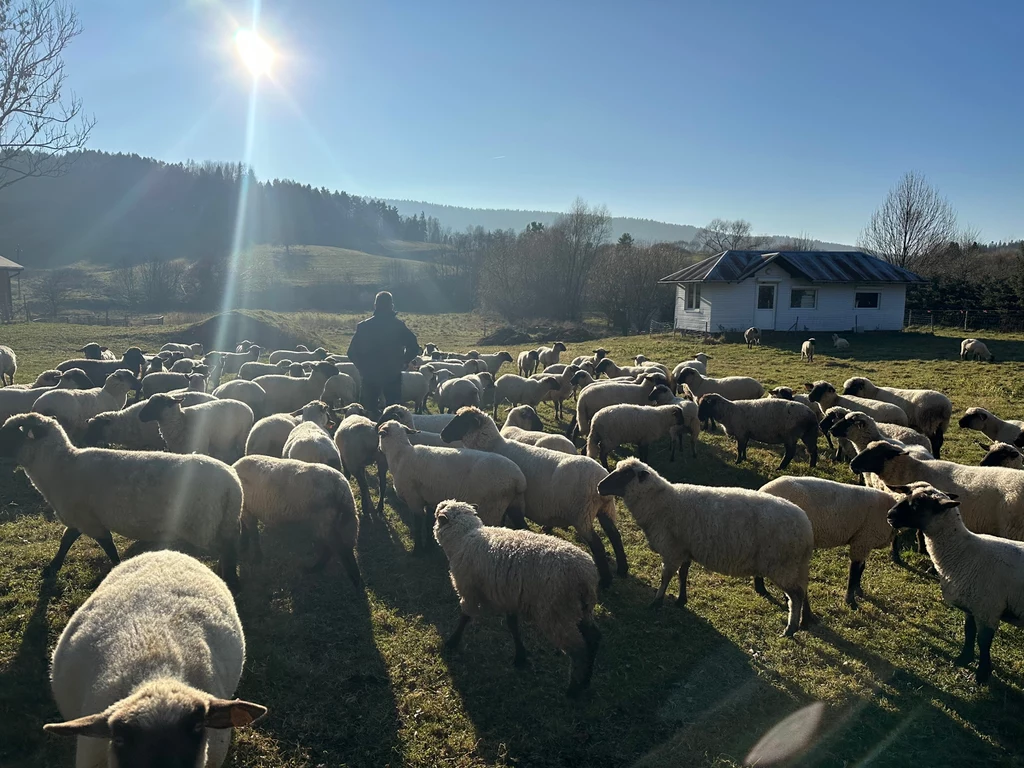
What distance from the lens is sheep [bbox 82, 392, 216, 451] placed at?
9945mm

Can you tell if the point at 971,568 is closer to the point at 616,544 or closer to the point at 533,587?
the point at 616,544

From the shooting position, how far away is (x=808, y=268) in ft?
117

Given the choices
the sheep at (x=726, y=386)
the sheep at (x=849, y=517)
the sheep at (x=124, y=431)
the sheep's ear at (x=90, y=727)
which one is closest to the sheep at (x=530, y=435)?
the sheep at (x=849, y=517)

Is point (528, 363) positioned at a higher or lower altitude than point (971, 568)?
higher

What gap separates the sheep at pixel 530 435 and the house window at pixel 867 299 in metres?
32.8

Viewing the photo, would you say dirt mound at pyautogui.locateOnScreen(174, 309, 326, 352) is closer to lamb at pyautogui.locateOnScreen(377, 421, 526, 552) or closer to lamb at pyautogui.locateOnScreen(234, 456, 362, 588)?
lamb at pyautogui.locateOnScreen(377, 421, 526, 552)

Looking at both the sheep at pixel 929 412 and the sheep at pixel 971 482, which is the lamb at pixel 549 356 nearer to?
the sheep at pixel 929 412

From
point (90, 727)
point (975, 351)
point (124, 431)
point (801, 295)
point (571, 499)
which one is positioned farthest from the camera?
point (801, 295)

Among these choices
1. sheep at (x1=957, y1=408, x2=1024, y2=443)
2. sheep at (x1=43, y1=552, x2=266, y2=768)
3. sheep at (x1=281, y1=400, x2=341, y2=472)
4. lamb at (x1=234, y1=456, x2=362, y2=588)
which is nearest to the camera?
sheep at (x1=43, y1=552, x2=266, y2=768)

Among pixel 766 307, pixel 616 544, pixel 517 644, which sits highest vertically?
pixel 766 307

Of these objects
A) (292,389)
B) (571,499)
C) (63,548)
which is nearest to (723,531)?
(571,499)

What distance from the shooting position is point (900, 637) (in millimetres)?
5938

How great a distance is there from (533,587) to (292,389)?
1137 centimetres

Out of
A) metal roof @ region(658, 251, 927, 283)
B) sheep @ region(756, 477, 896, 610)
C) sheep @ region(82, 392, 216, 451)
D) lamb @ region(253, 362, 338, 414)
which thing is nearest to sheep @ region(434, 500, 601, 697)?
→ sheep @ region(756, 477, 896, 610)
